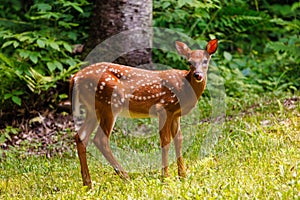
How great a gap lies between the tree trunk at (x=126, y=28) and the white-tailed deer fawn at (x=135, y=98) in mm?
2730

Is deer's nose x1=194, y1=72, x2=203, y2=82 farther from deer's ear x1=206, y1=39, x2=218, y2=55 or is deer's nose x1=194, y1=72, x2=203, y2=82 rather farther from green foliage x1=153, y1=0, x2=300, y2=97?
green foliage x1=153, y1=0, x2=300, y2=97

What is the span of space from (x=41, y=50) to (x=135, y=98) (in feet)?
11.2

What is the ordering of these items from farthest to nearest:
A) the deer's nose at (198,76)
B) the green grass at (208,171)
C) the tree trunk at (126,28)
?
the tree trunk at (126,28), the deer's nose at (198,76), the green grass at (208,171)

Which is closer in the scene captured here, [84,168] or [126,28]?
[84,168]

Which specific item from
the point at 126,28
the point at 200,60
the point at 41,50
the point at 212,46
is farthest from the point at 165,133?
the point at 41,50

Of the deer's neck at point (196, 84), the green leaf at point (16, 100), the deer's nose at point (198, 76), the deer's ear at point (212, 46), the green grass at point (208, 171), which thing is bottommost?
the green leaf at point (16, 100)

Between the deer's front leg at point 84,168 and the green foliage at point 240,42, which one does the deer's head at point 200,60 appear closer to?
the deer's front leg at point 84,168

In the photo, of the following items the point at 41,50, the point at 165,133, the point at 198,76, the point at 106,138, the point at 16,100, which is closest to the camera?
the point at 198,76

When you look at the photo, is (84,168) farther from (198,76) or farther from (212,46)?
(212,46)

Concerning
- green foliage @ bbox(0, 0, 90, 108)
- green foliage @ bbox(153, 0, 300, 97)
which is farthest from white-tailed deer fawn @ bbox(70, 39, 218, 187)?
green foliage @ bbox(153, 0, 300, 97)

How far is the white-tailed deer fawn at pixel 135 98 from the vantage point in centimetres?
506

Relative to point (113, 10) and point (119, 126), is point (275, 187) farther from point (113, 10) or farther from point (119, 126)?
point (113, 10)

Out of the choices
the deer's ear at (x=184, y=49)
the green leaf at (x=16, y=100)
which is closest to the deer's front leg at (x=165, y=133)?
the deer's ear at (x=184, y=49)

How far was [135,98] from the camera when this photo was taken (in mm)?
5117
